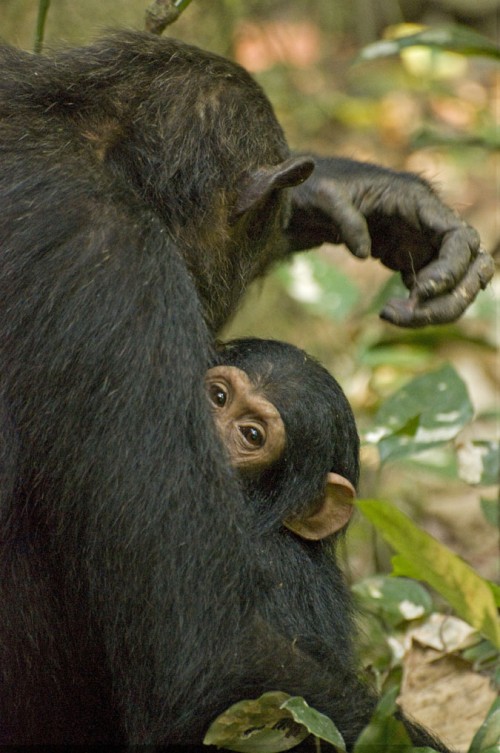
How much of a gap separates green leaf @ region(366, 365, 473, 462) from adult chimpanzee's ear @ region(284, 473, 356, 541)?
0.90 m

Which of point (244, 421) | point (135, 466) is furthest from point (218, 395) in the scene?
point (135, 466)

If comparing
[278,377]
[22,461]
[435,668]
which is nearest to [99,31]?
[278,377]

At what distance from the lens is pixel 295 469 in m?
3.61

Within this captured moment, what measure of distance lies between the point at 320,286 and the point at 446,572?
4201 millimetres

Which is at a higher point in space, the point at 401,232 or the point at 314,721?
the point at 401,232

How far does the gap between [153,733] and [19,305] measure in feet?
4.01

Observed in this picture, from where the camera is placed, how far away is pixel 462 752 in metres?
3.90

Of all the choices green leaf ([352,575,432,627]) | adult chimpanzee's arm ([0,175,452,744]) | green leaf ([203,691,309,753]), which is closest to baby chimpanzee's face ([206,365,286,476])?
adult chimpanzee's arm ([0,175,452,744])

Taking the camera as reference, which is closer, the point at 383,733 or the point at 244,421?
the point at 383,733

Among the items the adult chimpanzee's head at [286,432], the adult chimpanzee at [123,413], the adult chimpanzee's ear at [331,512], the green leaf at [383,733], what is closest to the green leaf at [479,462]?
the adult chimpanzee's head at [286,432]

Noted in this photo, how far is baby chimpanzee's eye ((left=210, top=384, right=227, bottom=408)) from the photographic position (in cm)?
352

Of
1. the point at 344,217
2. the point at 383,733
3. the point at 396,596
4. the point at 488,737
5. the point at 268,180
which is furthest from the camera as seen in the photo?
the point at 396,596

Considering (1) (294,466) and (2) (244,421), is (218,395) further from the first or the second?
(1) (294,466)

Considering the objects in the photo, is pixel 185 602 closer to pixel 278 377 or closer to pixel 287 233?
pixel 278 377
